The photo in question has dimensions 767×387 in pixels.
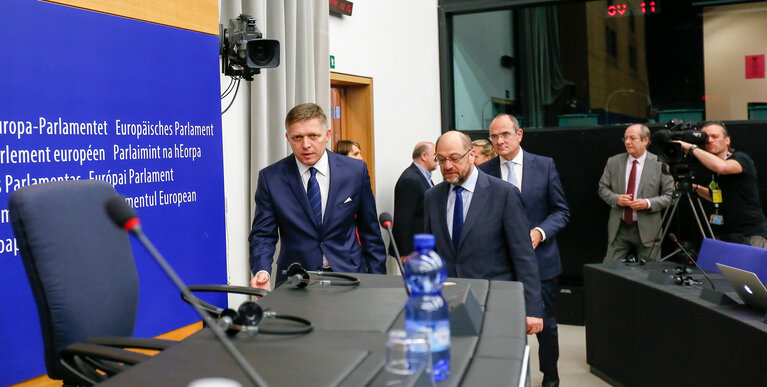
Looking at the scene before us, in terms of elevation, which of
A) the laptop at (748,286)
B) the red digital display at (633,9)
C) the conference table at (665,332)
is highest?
the red digital display at (633,9)

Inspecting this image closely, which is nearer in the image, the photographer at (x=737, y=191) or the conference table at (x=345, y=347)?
the conference table at (x=345, y=347)

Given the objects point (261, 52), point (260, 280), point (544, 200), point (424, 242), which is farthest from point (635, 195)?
point (424, 242)

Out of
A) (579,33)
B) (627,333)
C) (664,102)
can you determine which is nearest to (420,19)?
(579,33)

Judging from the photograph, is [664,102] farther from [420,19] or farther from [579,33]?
[420,19]

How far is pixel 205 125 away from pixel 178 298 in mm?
730

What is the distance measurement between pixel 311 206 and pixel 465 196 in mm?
640

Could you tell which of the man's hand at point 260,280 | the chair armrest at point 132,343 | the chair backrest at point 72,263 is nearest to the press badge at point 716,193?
the man's hand at point 260,280

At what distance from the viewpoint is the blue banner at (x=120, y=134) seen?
7.52 ft

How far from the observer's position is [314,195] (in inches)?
123

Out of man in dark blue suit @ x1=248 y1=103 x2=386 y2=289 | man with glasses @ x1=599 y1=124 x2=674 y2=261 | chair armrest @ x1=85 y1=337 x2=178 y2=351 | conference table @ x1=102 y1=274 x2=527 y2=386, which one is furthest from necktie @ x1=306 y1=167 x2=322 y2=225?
man with glasses @ x1=599 y1=124 x2=674 y2=261

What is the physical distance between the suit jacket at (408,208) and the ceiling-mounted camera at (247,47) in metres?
2.01

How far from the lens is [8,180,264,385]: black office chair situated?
1937 millimetres

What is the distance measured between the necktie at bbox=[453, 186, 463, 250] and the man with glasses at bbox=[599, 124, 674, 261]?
3.30m

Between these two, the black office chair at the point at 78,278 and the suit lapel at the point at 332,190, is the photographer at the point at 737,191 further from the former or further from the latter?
the black office chair at the point at 78,278
